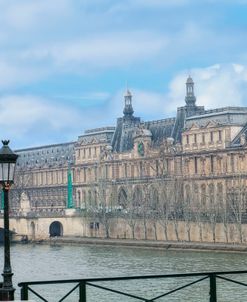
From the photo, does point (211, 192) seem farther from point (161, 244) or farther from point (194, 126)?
point (161, 244)

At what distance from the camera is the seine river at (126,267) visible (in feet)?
119

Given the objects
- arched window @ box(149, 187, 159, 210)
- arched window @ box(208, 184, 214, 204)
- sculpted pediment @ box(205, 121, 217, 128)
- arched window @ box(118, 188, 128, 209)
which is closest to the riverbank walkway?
arched window @ box(149, 187, 159, 210)

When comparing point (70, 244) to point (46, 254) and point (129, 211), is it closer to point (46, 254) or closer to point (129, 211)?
point (129, 211)

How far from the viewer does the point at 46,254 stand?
73125 mm

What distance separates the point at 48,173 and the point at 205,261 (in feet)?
259

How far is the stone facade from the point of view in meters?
85.1

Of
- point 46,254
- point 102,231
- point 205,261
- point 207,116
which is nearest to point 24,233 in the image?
point 102,231

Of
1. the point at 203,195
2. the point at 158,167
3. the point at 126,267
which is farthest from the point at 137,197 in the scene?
the point at 126,267

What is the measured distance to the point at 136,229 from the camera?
8681cm

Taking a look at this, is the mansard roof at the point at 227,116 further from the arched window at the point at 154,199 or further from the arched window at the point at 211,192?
the arched window at the point at 154,199

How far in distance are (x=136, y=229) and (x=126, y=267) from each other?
102 ft

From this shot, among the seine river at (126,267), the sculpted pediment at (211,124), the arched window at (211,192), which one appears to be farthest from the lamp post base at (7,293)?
the sculpted pediment at (211,124)

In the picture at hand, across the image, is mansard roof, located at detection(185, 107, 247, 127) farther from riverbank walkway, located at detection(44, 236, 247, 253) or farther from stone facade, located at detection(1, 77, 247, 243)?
riverbank walkway, located at detection(44, 236, 247, 253)

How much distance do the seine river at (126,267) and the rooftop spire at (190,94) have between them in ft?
109
